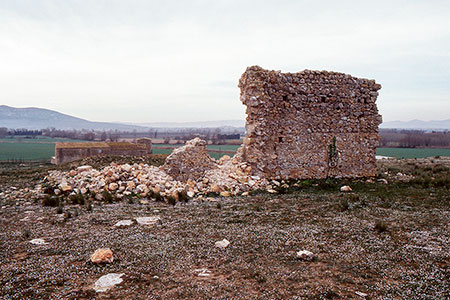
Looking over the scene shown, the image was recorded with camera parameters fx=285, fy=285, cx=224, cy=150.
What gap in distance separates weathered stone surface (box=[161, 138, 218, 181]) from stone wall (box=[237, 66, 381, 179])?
1.97m

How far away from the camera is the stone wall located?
42.9ft

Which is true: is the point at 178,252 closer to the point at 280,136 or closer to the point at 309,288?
the point at 309,288

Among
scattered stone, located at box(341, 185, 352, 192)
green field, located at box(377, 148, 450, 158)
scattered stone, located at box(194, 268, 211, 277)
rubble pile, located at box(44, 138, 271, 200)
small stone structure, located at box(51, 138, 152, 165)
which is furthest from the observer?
green field, located at box(377, 148, 450, 158)

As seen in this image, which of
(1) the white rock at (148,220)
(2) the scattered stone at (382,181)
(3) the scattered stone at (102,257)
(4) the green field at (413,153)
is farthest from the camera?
(4) the green field at (413,153)

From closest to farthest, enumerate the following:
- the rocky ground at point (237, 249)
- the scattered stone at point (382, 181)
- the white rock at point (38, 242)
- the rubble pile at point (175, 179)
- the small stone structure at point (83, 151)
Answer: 1. the rocky ground at point (237, 249)
2. the white rock at point (38, 242)
3. the rubble pile at point (175, 179)
4. the scattered stone at point (382, 181)
5. the small stone structure at point (83, 151)

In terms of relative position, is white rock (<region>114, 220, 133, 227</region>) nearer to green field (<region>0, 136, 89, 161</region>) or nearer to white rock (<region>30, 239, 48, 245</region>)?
white rock (<region>30, 239, 48, 245</region>)

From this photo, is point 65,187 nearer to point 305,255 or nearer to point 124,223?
point 124,223

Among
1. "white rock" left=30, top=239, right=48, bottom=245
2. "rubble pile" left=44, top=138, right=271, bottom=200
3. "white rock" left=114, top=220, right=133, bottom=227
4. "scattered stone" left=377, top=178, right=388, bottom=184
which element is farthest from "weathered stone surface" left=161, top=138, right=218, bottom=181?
"scattered stone" left=377, top=178, right=388, bottom=184

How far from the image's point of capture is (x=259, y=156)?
42.9 ft

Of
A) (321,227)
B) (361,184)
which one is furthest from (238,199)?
(361,184)

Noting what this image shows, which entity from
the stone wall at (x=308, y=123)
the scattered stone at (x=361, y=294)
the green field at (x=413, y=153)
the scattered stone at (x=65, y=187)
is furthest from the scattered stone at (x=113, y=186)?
the green field at (x=413, y=153)

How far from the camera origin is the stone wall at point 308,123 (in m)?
13.1

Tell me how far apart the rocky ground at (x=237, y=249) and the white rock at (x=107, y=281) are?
6cm

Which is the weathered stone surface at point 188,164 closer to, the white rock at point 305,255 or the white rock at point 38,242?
the white rock at point 38,242
